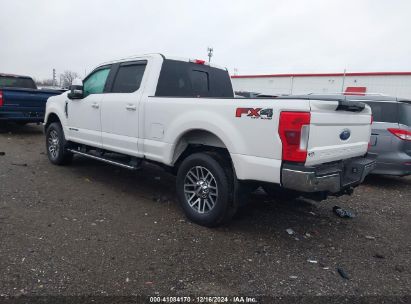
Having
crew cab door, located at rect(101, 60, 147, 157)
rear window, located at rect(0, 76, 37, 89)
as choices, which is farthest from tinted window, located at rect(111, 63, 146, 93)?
rear window, located at rect(0, 76, 37, 89)

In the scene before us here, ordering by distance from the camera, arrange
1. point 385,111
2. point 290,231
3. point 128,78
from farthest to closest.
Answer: point 385,111 < point 128,78 < point 290,231

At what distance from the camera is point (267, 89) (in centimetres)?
2717

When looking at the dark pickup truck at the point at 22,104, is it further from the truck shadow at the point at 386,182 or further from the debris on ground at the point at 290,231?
the truck shadow at the point at 386,182

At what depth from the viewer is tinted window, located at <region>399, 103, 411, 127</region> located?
6332 mm

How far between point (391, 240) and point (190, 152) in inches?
103

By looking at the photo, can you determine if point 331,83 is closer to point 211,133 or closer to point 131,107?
point 131,107

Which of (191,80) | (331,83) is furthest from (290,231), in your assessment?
(331,83)

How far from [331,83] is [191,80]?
66.4 feet

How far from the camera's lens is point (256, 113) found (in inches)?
139

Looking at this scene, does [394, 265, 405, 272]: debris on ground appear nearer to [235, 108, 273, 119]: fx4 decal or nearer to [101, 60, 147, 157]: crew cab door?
[235, 108, 273, 119]: fx4 decal

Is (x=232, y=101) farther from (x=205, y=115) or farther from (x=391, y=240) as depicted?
(x=391, y=240)

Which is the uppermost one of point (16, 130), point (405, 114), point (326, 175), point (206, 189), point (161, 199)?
point (405, 114)

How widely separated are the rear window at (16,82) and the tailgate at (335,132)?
11.8m

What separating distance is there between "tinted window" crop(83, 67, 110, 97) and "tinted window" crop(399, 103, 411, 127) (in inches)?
201
